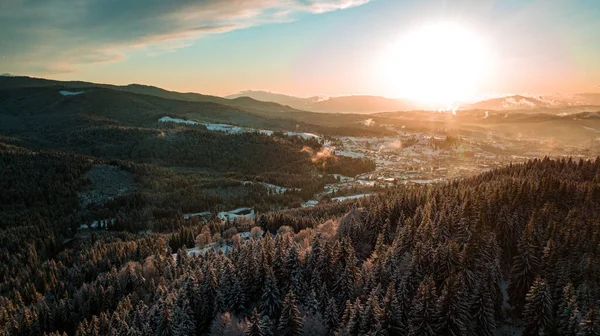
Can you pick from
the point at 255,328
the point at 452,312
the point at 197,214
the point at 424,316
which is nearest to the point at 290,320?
the point at 255,328

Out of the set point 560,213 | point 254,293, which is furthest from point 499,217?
point 254,293

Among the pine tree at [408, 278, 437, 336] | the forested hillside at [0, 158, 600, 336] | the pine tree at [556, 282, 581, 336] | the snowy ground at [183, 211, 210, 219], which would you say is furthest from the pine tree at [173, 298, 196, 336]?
the snowy ground at [183, 211, 210, 219]

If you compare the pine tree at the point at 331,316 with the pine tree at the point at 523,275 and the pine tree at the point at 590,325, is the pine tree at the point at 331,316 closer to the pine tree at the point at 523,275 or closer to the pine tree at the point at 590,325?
the pine tree at the point at 523,275

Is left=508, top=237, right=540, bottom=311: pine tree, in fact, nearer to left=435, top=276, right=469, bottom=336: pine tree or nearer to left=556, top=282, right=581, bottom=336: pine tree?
left=556, top=282, right=581, bottom=336: pine tree

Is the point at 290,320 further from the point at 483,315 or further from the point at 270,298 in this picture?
the point at 483,315

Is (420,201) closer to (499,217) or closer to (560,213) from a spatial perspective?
(499,217)

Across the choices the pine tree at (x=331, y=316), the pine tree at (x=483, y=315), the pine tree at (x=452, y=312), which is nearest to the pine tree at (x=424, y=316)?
the pine tree at (x=452, y=312)
